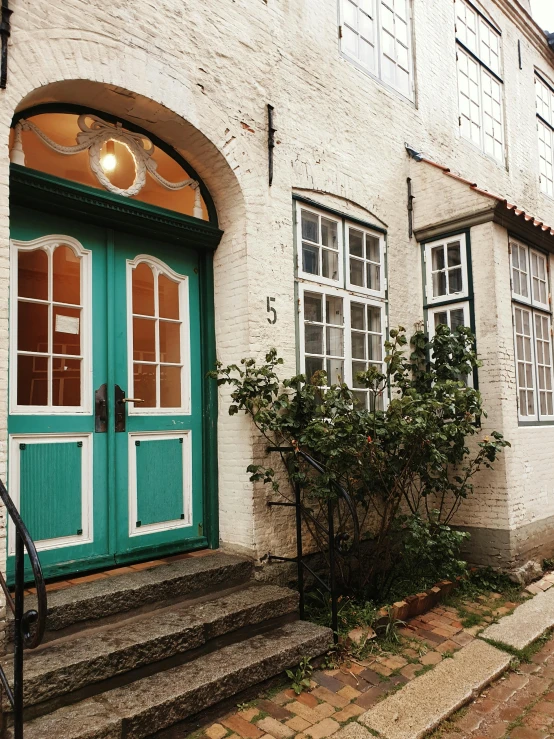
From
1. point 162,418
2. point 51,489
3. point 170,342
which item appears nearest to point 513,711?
point 162,418

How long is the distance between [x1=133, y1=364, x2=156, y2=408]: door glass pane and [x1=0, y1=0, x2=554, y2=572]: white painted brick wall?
63 centimetres

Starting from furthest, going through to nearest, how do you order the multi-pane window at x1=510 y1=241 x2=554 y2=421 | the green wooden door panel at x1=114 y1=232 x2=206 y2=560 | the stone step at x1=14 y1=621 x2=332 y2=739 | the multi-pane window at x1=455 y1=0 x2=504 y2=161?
the multi-pane window at x1=455 y1=0 x2=504 y2=161 < the multi-pane window at x1=510 y1=241 x2=554 y2=421 < the green wooden door panel at x1=114 y1=232 x2=206 y2=560 < the stone step at x1=14 y1=621 x2=332 y2=739

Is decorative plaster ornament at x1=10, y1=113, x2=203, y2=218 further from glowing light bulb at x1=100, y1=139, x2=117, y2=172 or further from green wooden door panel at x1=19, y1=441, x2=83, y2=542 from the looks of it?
green wooden door panel at x1=19, y1=441, x2=83, y2=542

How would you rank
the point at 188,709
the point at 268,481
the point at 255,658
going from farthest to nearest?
the point at 268,481
the point at 255,658
the point at 188,709

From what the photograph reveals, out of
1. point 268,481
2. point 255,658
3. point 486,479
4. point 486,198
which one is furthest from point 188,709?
point 486,198

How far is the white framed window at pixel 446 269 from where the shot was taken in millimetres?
6512

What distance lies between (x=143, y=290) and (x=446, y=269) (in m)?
3.60

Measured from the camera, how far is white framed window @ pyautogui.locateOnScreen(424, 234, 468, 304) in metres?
6.51

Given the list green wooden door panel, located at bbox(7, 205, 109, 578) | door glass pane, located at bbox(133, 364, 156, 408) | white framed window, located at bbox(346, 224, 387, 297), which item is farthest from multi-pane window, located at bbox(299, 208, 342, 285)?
green wooden door panel, located at bbox(7, 205, 109, 578)

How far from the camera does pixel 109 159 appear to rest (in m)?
4.50

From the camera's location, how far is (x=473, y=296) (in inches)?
251

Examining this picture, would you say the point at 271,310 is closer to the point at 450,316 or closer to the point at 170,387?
the point at 170,387

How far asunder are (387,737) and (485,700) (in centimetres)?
90

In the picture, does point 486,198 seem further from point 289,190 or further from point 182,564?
point 182,564
